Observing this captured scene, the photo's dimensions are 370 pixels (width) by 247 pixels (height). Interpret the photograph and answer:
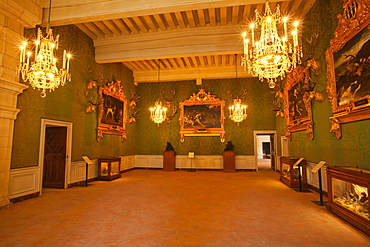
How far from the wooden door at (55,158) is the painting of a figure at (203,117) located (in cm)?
730

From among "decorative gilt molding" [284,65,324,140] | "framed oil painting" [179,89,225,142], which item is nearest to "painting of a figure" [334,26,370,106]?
"decorative gilt molding" [284,65,324,140]

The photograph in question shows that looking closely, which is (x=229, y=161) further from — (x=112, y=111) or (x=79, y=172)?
(x=79, y=172)

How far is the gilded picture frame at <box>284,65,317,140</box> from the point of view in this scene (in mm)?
7184

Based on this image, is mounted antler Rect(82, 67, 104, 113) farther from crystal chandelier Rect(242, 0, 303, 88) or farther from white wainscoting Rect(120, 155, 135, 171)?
crystal chandelier Rect(242, 0, 303, 88)

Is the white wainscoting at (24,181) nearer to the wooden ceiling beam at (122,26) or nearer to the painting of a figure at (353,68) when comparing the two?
the wooden ceiling beam at (122,26)

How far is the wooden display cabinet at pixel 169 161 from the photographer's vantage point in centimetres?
1292

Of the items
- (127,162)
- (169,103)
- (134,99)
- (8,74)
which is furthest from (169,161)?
(8,74)

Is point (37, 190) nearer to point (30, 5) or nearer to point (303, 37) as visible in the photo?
point (30, 5)

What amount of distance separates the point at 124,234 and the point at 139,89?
11659 millimetres

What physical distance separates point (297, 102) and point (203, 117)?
236 inches

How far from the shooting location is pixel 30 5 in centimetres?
603

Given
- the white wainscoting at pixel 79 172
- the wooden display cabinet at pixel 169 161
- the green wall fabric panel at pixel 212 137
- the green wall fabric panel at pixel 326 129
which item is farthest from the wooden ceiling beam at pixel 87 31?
the green wall fabric panel at pixel 326 129

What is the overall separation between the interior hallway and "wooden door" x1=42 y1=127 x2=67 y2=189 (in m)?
1.07

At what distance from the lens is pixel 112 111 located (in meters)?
10.8
